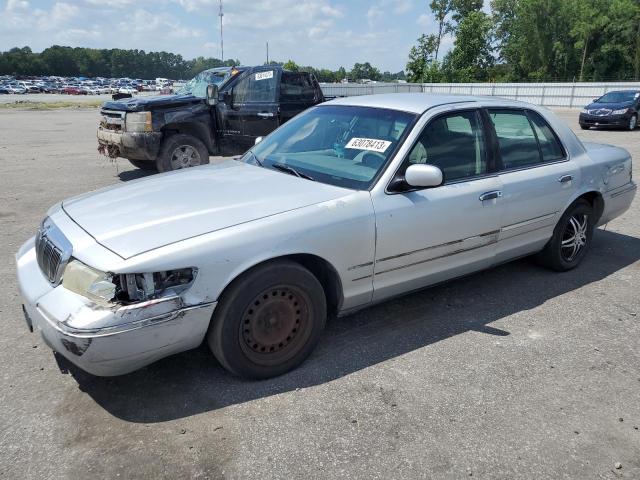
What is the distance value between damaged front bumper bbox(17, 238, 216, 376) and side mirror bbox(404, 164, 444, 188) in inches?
58.3

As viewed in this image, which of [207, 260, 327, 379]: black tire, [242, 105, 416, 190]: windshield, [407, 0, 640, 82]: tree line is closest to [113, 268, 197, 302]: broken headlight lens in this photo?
[207, 260, 327, 379]: black tire

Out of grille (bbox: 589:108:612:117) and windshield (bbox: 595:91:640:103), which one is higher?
windshield (bbox: 595:91:640:103)

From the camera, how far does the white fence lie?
98.1ft

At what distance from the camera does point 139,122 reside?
27.7ft

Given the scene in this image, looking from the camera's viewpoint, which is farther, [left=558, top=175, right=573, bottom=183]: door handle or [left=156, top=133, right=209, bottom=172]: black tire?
[left=156, top=133, right=209, bottom=172]: black tire

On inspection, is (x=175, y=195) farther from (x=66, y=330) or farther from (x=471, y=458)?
(x=471, y=458)

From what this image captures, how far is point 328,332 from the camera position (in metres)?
3.74

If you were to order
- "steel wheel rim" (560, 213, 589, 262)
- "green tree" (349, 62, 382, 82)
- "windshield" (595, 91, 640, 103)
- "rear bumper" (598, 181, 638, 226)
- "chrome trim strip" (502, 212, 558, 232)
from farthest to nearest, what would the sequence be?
"green tree" (349, 62, 382, 82) → "windshield" (595, 91, 640, 103) → "rear bumper" (598, 181, 638, 226) → "steel wheel rim" (560, 213, 589, 262) → "chrome trim strip" (502, 212, 558, 232)

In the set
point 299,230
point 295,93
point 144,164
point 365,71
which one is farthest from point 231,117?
point 365,71

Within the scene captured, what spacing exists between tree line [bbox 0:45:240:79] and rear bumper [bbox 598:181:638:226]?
114 metres

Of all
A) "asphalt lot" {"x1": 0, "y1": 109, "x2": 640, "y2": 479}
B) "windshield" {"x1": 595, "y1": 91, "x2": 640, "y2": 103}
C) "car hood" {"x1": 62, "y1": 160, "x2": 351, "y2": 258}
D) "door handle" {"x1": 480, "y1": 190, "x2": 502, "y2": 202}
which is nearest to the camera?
"asphalt lot" {"x1": 0, "y1": 109, "x2": 640, "y2": 479}

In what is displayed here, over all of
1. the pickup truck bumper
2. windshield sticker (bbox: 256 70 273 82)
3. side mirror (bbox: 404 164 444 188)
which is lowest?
the pickup truck bumper

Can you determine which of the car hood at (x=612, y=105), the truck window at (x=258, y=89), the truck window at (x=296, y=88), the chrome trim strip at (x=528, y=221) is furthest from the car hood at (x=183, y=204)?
the car hood at (x=612, y=105)

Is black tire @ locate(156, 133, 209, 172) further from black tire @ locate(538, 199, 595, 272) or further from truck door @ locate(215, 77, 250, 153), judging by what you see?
black tire @ locate(538, 199, 595, 272)
